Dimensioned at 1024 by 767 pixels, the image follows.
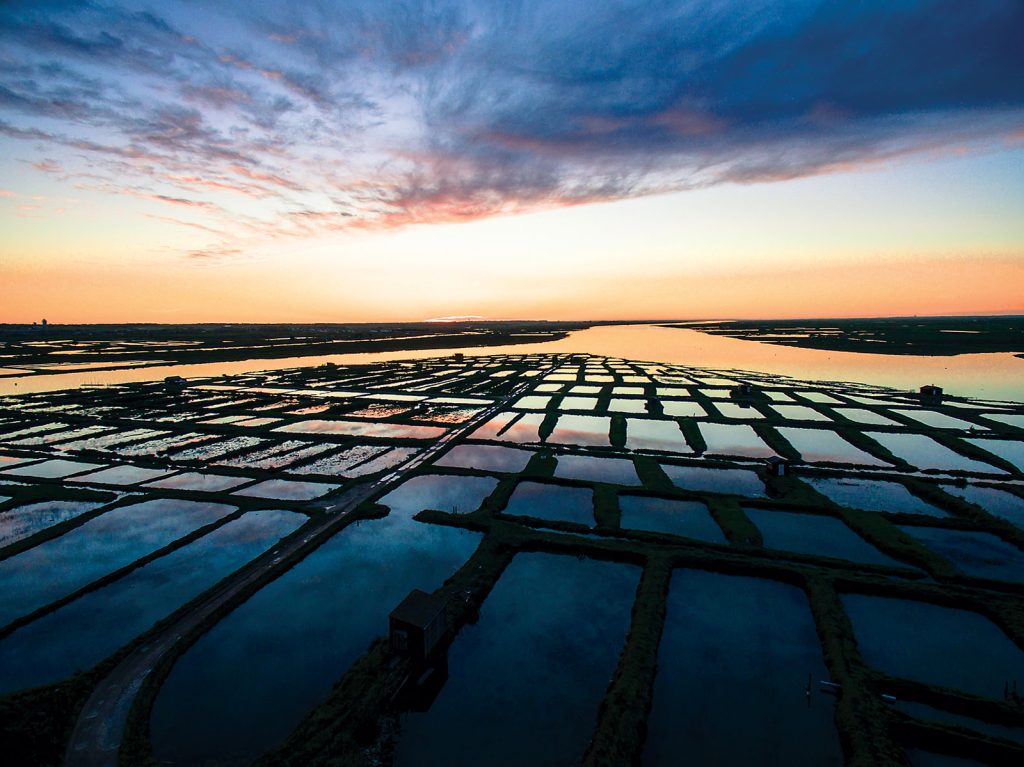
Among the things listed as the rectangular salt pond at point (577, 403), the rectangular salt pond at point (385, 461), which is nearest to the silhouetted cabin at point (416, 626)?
the rectangular salt pond at point (385, 461)

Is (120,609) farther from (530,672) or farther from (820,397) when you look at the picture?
(820,397)

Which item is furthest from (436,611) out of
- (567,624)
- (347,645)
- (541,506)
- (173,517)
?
(173,517)

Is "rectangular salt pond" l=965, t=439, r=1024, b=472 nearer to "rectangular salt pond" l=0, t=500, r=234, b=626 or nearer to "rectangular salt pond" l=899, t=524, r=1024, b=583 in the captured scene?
"rectangular salt pond" l=899, t=524, r=1024, b=583

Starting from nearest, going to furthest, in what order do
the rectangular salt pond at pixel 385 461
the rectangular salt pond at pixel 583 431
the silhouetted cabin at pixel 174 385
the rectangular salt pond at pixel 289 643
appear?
1. the rectangular salt pond at pixel 289 643
2. the rectangular salt pond at pixel 385 461
3. the rectangular salt pond at pixel 583 431
4. the silhouetted cabin at pixel 174 385

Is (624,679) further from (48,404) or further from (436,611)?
(48,404)

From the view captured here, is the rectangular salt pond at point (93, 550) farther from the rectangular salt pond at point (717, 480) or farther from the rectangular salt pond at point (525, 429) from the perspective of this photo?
the rectangular salt pond at point (717, 480)

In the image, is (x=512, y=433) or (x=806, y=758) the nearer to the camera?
(x=806, y=758)

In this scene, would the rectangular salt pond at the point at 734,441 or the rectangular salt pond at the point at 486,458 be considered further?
the rectangular salt pond at the point at 734,441
